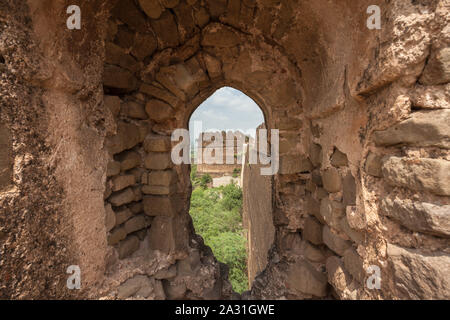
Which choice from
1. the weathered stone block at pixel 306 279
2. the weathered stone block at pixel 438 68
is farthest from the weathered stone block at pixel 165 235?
the weathered stone block at pixel 438 68

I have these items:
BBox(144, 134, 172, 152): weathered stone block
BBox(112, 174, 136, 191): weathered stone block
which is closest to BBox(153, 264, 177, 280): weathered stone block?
BBox(112, 174, 136, 191): weathered stone block

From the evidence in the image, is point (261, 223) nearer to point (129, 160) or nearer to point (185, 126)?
point (185, 126)

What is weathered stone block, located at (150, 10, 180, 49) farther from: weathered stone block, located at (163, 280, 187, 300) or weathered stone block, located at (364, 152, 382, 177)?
weathered stone block, located at (163, 280, 187, 300)

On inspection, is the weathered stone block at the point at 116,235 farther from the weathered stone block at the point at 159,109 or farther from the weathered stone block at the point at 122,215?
the weathered stone block at the point at 159,109

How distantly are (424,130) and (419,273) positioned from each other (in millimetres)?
502

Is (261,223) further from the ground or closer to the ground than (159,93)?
closer to the ground

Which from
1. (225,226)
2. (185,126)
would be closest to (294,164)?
(185,126)

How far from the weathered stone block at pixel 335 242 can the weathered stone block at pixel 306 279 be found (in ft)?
1.09

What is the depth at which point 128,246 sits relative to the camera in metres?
1.79

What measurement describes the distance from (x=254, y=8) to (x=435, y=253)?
1.70 metres

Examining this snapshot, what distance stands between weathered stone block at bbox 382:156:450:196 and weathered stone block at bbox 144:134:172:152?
5.04 feet

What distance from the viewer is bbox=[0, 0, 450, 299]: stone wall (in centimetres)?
82

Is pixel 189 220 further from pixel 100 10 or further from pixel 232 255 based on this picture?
pixel 232 255

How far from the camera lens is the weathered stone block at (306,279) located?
1683mm
